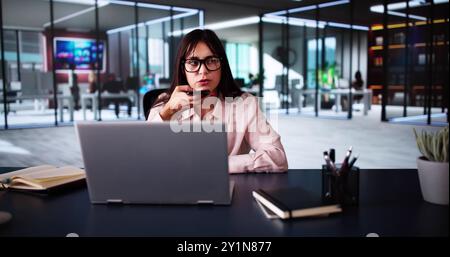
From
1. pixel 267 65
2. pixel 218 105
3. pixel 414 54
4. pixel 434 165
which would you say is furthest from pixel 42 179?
pixel 267 65

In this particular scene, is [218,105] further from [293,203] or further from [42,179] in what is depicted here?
[293,203]

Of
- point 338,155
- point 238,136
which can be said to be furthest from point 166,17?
point 238,136

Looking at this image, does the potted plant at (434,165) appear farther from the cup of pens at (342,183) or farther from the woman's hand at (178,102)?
the woman's hand at (178,102)

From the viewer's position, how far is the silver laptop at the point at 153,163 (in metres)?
1.03

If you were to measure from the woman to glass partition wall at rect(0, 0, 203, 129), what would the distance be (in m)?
7.83

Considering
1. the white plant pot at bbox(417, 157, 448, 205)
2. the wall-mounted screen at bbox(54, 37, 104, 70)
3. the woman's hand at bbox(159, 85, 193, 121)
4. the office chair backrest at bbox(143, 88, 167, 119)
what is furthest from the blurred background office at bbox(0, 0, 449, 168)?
the white plant pot at bbox(417, 157, 448, 205)

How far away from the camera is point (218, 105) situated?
2006 millimetres

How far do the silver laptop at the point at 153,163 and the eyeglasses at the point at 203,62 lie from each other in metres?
0.81

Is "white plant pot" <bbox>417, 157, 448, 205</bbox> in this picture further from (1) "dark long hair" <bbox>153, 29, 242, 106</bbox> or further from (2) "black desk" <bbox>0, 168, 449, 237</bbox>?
(1) "dark long hair" <bbox>153, 29, 242, 106</bbox>

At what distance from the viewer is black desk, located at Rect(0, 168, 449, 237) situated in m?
0.95

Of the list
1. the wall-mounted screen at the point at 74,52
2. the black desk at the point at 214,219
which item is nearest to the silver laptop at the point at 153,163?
the black desk at the point at 214,219
